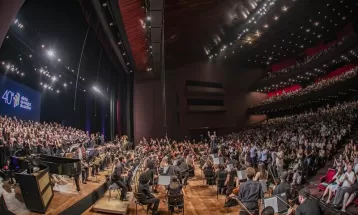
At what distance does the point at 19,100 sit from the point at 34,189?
11054mm

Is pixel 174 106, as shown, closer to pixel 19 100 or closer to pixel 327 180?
pixel 19 100

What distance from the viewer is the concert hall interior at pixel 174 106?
8008mm

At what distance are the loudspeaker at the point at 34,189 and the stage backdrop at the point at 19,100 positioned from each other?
9.03m

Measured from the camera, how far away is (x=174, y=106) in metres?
26.2

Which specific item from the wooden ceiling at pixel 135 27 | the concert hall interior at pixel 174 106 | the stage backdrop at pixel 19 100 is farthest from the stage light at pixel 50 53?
the wooden ceiling at pixel 135 27

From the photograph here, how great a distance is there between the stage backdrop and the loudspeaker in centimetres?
903

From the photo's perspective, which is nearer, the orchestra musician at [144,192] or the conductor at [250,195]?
the conductor at [250,195]

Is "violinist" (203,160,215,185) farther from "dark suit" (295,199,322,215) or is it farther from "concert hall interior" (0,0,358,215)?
"dark suit" (295,199,322,215)

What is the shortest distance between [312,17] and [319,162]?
13.9 m

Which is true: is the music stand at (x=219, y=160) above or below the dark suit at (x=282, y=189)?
above

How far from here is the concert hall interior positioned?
26.3 feet

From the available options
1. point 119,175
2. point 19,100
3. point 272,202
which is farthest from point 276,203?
point 19,100

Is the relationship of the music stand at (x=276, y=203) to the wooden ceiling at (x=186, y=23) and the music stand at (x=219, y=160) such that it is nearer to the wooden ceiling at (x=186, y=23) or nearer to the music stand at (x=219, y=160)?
the music stand at (x=219, y=160)

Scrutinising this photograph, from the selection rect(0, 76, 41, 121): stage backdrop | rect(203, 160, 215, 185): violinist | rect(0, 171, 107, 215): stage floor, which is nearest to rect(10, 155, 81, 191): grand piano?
rect(0, 171, 107, 215): stage floor
